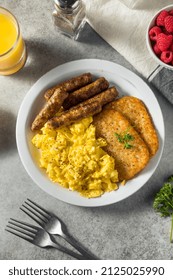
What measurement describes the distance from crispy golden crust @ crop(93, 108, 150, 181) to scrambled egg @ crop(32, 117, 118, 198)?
7 centimetres

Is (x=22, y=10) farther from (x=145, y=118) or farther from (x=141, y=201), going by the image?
(x=141, y=201)

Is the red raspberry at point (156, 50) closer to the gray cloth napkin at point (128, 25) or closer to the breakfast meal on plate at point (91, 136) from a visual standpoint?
the gray cloth napkin at point (128, 25)

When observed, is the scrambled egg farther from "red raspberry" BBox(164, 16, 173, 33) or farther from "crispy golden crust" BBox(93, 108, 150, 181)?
"red raspberry" BBox(164, 16, 173, 33)

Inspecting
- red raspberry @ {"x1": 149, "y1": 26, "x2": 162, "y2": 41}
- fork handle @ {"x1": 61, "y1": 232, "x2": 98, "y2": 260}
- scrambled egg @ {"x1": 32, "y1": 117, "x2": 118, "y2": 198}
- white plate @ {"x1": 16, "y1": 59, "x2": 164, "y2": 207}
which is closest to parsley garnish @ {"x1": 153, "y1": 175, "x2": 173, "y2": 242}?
white plate @ {"x1": 16, "y1": 59, "x2": 164, "y2": 207}

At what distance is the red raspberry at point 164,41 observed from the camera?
287 centimetres

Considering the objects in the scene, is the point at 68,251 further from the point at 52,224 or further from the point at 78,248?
the point at 52,224

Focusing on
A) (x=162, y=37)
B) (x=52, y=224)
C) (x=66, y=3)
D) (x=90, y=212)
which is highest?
(x=162, y=37)

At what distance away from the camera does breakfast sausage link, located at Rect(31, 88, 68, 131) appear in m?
2.94

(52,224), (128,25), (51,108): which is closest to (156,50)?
(128,25)

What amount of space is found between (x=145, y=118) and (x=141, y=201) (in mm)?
559

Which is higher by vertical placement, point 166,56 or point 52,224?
point 166,56

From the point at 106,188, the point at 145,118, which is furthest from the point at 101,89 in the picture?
the point at 106,188

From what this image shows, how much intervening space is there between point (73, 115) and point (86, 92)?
0.63 ft

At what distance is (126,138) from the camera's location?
2938 millimetres
